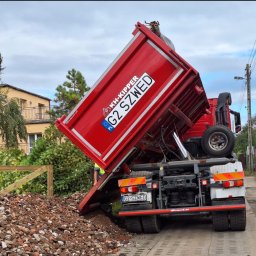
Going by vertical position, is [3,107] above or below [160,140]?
above

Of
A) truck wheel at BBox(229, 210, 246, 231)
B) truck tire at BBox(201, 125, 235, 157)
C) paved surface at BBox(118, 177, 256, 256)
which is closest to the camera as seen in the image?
paved surface at BBox(118, 177, 256, 256)

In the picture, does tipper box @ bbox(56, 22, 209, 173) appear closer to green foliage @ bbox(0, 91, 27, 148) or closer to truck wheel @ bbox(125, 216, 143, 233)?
truck wheel @ bbox(125, 216, 143, 233)

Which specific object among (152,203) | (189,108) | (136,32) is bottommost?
(152,203)

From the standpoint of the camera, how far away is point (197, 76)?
326 inches

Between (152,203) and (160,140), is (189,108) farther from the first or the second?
(152,203)

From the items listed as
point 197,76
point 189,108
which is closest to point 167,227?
point 189,108

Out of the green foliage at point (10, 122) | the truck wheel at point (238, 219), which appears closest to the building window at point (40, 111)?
the green foliage at point (10, 122)

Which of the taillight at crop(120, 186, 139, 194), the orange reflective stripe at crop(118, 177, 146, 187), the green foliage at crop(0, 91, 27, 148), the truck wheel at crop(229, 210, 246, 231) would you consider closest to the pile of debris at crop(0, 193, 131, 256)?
the taillight at crop(120, 186, 139, 194)

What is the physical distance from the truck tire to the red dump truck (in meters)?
0.02

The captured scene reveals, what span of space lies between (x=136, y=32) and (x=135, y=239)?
375 centimetres

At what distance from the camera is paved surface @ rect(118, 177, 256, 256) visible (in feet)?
23.3

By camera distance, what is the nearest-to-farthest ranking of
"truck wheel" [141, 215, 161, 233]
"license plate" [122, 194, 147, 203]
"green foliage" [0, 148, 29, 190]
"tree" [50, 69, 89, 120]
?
"license plate" [122, 194, 147, 203]
"truck wheel" [141, 215, 161, 233]
"green foliage" [0, 148, 29, 190]
"tree" [50, 69, 89, 120]

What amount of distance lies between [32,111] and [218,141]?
31.1 m

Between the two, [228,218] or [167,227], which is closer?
[228,218]
